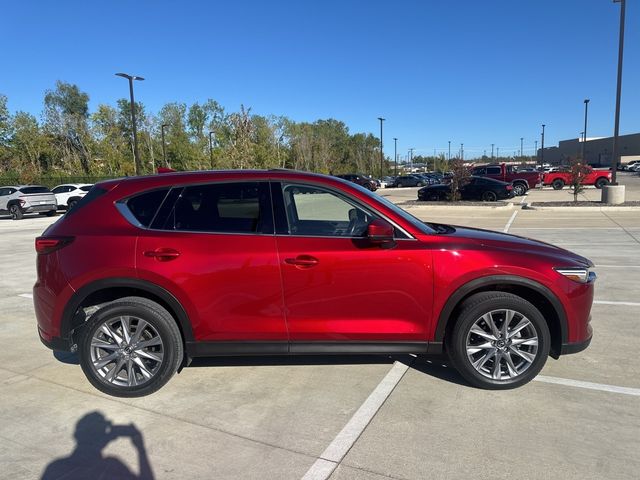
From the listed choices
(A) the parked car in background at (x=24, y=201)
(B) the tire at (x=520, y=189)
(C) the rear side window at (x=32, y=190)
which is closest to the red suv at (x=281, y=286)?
(A) the parked car in background at (x=24, y=201)

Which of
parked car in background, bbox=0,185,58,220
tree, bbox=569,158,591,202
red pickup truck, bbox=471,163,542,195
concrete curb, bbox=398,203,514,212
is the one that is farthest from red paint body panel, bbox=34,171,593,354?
red pickup truck, bbox=471,163,542,195

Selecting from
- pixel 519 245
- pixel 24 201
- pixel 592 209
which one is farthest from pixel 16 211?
pixel 592 209

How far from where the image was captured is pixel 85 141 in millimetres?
52406

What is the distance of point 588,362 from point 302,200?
117 inches

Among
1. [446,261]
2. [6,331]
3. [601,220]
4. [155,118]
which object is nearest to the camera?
[446,261]

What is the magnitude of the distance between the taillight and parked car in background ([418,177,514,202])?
23.0m

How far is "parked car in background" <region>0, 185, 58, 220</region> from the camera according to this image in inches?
904

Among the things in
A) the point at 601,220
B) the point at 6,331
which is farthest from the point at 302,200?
the point at 601,220

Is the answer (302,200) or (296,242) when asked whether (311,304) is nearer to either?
(296,242)

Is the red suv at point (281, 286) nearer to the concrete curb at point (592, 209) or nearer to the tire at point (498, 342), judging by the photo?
the tire at point (498, 342)

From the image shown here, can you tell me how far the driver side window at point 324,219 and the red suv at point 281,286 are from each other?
0.08 feet

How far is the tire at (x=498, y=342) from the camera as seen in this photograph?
3.62 metres

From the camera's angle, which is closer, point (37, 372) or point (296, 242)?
point (296, 242)

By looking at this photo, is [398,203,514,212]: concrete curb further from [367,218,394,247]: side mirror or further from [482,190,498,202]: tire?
[367,218,394,247]: side mirror
